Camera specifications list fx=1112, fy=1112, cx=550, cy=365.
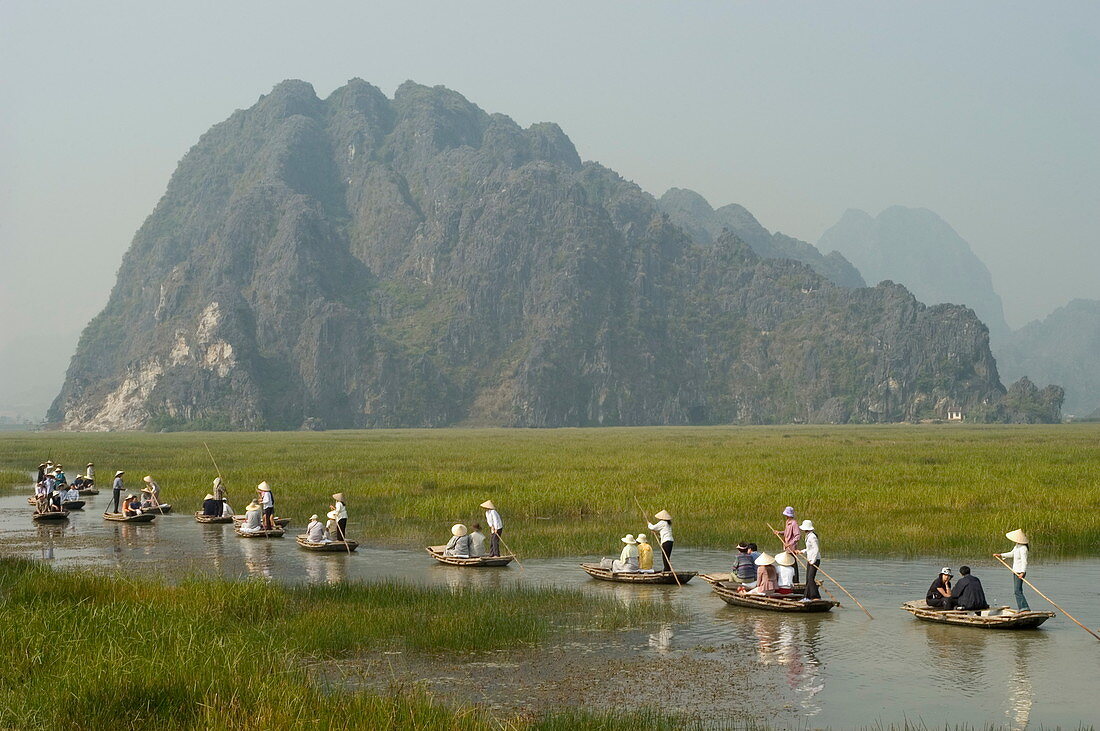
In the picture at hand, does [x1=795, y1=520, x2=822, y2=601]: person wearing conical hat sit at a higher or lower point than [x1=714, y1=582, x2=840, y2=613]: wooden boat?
higher

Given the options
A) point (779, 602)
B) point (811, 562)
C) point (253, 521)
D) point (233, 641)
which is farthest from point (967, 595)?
point (253, 521)

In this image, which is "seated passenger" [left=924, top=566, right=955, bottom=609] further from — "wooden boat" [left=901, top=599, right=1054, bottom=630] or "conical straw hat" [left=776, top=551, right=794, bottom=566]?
"conical straw hat" [left=776, top=551, right=794, bottom=566]

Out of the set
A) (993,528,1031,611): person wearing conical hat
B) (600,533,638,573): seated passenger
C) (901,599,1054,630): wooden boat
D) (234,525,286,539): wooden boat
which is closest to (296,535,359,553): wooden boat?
(234,525,286,539): wooden boat

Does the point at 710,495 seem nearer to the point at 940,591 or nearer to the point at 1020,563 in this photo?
the point at 940,591

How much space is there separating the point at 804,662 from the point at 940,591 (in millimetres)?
4839

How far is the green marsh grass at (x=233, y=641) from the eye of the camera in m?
12.6

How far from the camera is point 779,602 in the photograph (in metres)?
22.2

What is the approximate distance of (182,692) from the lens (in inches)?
523

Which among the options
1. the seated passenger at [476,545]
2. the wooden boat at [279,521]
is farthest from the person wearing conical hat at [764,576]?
the wooden boat at [279,521]

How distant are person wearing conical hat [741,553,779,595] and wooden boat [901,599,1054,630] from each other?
120 inches

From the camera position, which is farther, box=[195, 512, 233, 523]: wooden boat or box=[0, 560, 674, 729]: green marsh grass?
box=[195, 512, 233, 523]: wooden boat

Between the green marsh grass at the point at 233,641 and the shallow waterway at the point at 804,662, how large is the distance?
4.00 ft

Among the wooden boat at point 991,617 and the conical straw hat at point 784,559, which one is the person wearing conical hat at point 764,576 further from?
the wooden boat at point 991,617

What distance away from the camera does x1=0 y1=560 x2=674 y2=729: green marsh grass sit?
12.6 meters
